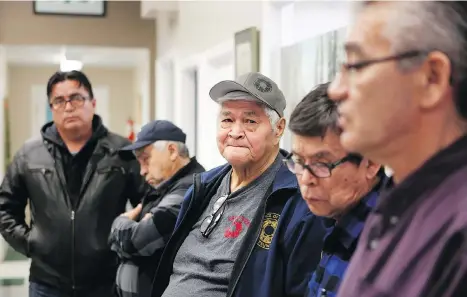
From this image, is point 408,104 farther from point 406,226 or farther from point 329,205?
point 329,205

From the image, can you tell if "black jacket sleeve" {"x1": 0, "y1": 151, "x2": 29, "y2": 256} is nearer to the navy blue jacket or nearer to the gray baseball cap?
the gray baseball cap

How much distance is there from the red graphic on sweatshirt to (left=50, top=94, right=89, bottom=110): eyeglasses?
1067 mm

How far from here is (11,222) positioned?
2.40 metres

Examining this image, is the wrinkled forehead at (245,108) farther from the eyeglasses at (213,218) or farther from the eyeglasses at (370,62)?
the eyeglasses at (370,62)

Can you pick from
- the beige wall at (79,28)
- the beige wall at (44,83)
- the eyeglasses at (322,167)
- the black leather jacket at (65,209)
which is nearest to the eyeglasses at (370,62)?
the eyeglasses at (322,167)

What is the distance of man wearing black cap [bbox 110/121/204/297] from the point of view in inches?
74.4

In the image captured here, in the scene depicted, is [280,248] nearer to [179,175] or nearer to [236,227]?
[236,227]

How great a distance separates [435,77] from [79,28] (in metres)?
5.41

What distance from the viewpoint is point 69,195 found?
90.8 inches

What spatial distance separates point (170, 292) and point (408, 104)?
45.5 inches

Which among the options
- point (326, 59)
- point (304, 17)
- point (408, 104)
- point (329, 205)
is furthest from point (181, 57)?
point (408, 104)

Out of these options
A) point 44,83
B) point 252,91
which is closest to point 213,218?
point 252,91

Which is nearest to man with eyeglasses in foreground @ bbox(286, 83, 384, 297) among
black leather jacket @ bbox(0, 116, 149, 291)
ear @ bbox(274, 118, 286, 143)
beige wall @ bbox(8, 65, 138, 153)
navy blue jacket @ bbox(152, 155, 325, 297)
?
navy blue jacket @ bbox(152, 155, 325, 297)

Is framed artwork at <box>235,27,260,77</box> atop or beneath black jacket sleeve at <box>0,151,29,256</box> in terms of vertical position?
atop
